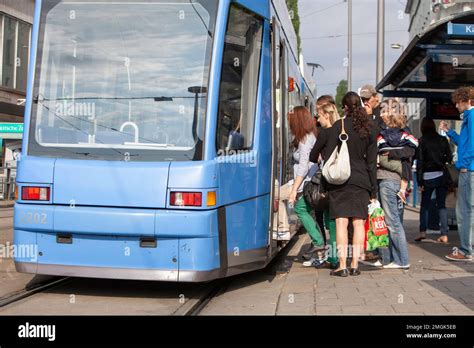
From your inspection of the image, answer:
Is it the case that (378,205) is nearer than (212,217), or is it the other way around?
(212,217)

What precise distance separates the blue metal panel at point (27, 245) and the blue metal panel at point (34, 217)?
6cm

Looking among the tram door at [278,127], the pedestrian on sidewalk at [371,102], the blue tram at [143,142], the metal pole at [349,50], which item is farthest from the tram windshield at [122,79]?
the metal pole at [349,50]

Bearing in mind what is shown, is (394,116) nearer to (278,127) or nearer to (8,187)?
(278,127)

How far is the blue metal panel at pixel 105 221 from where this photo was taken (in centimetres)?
593

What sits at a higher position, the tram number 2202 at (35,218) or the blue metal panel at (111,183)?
the blue metal panel at (111,183)

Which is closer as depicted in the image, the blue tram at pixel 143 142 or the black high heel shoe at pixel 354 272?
the blue tram at pixel 143 142

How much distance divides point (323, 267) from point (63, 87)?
12.7ft

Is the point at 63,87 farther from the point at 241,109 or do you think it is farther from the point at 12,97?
the point at 12,97

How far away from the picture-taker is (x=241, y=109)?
665 centimetres

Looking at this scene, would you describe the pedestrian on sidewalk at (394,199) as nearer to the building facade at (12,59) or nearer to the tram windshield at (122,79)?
the tram windshield at (122,79)

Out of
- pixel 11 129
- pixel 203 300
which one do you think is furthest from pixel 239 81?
pixel 11 129

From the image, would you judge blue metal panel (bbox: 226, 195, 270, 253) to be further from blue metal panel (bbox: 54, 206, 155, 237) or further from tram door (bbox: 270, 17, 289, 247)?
blue metal panel (bbox: 54, 206, 155, 237)

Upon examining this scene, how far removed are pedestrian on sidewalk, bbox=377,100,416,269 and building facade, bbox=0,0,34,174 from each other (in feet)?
73.7
